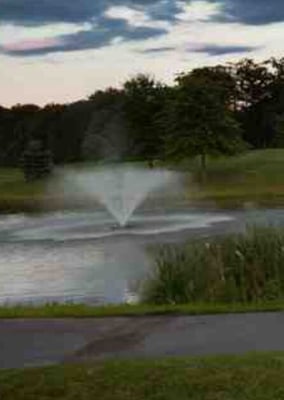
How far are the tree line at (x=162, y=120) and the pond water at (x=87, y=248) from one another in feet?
56.6

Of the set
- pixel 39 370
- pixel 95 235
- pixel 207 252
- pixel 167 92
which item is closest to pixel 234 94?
pixel 167 92

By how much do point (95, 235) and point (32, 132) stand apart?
2507 inches

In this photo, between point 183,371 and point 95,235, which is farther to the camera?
point 95,235

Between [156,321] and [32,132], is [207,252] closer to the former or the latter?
[156,321]

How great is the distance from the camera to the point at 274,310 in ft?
37.3

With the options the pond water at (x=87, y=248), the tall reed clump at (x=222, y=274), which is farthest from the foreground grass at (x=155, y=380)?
the pond water at (x=87, y=248)

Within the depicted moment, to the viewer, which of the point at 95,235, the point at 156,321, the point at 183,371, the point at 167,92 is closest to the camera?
the point at 183,371

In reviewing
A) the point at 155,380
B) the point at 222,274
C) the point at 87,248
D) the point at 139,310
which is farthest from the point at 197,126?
the point at 155,380

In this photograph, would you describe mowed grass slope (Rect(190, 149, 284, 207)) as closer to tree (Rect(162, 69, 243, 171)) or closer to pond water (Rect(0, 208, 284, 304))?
tree (Rect(162, 69, 243, 171))

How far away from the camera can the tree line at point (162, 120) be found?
201 feet

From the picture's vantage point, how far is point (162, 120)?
62.7 m

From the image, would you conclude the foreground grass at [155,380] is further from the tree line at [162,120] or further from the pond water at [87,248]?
the tree line at [162,120]

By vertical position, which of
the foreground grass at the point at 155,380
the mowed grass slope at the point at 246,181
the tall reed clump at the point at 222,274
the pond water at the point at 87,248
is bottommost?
the mowed grass slope at the point at 246,181

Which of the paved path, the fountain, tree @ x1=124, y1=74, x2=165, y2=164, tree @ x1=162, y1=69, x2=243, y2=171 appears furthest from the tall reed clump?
tree @ x1=124, y1=74, x2=165, y2=164
